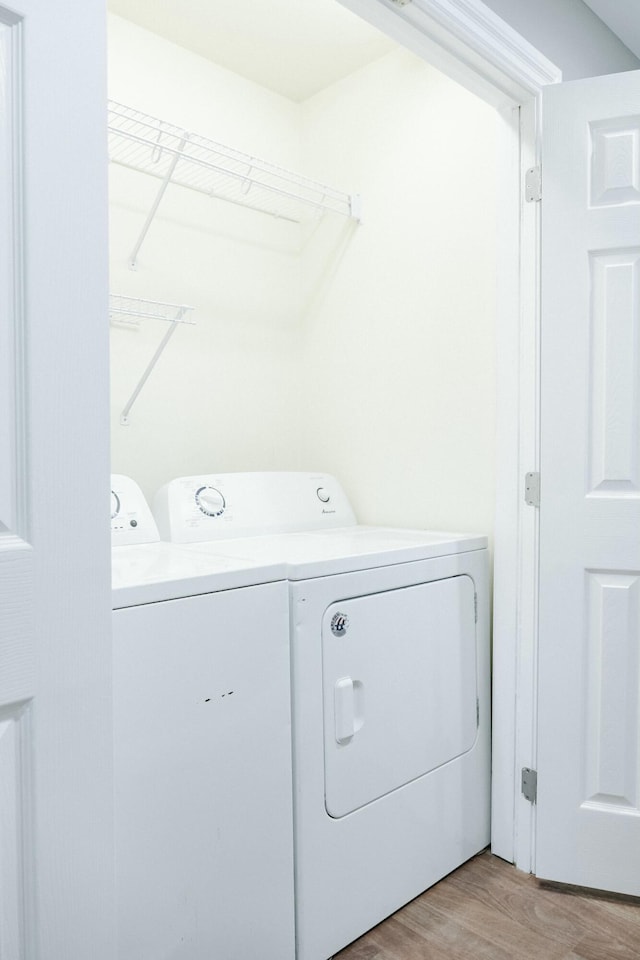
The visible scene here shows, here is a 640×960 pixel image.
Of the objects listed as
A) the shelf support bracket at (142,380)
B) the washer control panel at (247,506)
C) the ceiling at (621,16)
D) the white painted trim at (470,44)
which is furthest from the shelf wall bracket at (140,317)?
the ceiling at (621,16)

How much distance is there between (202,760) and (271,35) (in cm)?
220

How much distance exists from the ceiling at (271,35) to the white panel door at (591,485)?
822 mm

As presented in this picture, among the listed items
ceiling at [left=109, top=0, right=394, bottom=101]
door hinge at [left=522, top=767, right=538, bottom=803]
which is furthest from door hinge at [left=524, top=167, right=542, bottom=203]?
door hinge at [left=522, top=767, right=538, bottom=803]

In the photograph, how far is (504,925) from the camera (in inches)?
66.7

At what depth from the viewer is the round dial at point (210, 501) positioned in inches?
81.6

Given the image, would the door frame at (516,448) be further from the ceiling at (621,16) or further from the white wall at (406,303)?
the ceiling at (621,16)

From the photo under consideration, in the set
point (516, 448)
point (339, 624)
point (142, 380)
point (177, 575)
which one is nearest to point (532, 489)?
point (516, 448)

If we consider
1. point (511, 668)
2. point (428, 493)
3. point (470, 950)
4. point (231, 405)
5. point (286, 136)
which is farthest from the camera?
point (286, 136)

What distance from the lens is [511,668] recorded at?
1.96 meters

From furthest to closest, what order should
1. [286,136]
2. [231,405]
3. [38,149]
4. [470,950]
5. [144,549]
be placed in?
[286,136] < [231,405] < [144,549] < [470,950] < [38,149]

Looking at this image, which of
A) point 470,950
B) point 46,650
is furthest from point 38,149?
point 470,950

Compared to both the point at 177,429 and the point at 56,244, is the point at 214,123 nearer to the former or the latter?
the point at 177,429

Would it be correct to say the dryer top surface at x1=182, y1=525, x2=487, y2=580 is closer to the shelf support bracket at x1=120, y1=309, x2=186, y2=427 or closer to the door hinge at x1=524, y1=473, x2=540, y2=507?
the door hinge at x1=524, y1=473, x2=540, y2=507

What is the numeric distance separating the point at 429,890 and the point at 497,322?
1.56 meters
